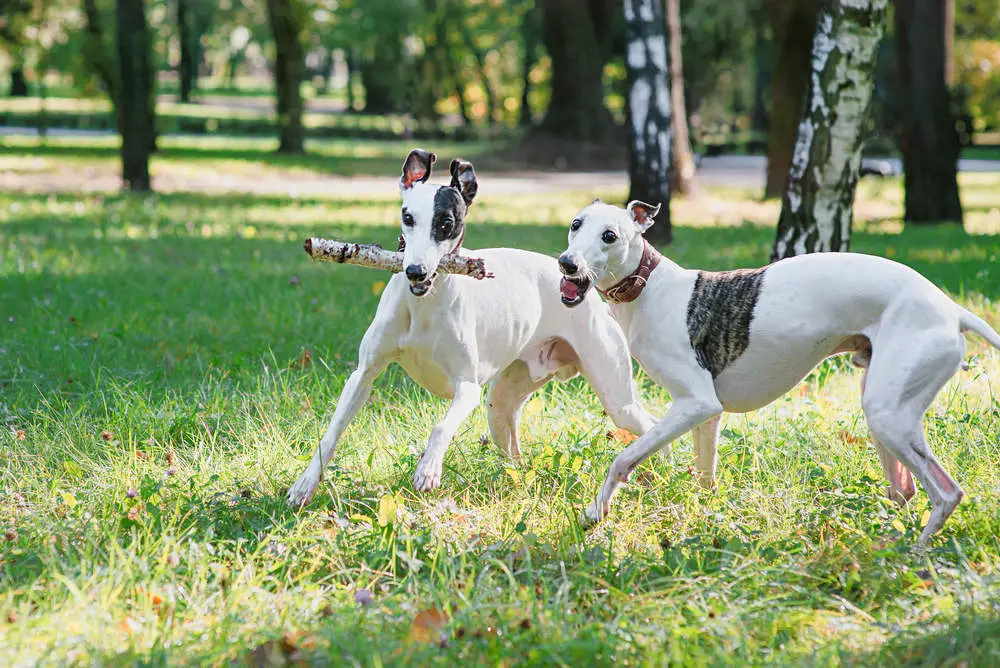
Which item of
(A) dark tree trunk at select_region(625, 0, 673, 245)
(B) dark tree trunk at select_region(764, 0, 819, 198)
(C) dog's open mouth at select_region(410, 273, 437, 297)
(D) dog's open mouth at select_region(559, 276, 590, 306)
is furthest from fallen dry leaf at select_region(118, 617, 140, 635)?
(B) dark tree trunk at select_region(764, 0, 819, 198)

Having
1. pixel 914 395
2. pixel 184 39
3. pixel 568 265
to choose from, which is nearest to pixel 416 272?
pixel 568 265

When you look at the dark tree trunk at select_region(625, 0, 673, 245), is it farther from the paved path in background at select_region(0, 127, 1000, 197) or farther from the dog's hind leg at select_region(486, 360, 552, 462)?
the paved path in background at select_region(0, 127, 1000, 197)

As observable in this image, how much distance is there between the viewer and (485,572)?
3.87 metres

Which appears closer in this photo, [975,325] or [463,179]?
[975,325]

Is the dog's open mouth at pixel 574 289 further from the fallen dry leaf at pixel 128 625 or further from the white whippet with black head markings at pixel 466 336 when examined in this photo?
the fallen dry leaf at pixel 128 625

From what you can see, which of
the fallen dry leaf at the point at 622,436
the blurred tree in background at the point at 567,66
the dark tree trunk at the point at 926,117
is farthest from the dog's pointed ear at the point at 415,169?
the dark tree trunk at the point at 926,117

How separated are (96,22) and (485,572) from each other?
27769 mm

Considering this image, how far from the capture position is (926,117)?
1625 cm

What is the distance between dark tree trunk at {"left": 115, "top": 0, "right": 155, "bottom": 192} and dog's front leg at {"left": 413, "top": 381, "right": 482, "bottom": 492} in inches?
630

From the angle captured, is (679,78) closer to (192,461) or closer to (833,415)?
(833,415)

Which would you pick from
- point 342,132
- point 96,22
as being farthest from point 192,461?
point 342,132

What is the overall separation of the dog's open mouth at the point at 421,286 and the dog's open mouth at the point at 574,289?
51 cm

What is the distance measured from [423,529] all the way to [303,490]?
57cm

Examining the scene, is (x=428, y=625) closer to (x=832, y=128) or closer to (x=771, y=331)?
(x=771, y=331)
